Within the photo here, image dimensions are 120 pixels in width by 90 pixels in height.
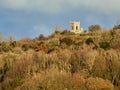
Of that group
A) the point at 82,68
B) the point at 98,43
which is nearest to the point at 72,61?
the point at 82,68

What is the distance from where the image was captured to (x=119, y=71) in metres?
60.9

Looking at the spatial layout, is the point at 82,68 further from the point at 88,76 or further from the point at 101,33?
the point at 101,33

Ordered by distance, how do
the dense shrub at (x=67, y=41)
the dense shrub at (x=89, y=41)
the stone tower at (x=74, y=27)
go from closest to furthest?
the dense shrub at (x=89, y=41) < the dense shrub at (x=67, y=41) < the stone tower at (x=74, y=27)

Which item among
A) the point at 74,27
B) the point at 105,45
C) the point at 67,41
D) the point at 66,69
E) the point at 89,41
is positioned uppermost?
the point at 74,27

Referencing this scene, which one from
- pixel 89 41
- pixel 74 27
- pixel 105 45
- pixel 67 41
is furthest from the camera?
pixel 74 27

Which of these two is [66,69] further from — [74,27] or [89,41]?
[74,27]

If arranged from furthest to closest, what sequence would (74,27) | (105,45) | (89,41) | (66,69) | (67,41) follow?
(74,27) < (67,41) < (89,41) < (105,45) < (66,69)

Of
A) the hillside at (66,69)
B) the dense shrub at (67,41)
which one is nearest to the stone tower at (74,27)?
→ the dense shrub at (67,41)

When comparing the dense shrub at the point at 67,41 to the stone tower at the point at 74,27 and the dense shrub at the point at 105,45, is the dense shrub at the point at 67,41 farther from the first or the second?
the stone tower at the point at 74,27

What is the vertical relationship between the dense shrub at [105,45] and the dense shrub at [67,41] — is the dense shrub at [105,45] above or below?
below

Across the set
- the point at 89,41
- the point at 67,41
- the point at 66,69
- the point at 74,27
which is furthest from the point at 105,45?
the point at 74,27

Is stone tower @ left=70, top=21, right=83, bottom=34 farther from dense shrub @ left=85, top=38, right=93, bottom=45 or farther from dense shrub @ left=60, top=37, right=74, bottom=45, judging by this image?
dense shrub @ left=85, top=38, right=93, bottom=45

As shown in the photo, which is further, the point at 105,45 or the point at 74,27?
the point at 74,27

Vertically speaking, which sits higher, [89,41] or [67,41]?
[67,41]
